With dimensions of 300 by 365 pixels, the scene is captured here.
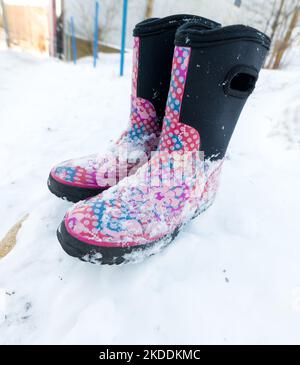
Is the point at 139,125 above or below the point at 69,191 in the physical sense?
above

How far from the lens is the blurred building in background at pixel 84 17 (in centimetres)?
546

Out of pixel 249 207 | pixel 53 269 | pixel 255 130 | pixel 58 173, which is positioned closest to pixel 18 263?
pixel 53 269

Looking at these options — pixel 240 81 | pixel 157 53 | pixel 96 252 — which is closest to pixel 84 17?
Result: pixel 157 53

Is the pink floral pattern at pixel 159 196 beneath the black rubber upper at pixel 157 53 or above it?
beneath

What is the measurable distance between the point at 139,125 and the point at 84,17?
6.82m

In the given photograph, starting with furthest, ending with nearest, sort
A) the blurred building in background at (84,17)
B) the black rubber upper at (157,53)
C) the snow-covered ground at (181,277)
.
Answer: the blurred building in background at (84,17) < the black rubber upper at (157,53) < the snow-covered ground at (181,277)

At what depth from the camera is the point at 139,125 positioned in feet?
2.24

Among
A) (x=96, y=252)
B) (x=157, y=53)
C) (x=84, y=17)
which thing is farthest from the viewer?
(x=84, y=17)

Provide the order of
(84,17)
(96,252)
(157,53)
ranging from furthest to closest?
1. (84,17)
2. (157,53)
3. (96,252)

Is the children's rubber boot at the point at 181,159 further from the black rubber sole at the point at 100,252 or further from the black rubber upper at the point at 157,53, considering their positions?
the black rubber upper at the point at 157,53

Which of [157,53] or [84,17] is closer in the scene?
[157,53]

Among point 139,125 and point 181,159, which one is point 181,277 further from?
point 139,125

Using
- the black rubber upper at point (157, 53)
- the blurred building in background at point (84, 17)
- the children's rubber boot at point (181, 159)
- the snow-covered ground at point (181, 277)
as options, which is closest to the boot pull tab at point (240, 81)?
the children's rubber boot at point (181, 159)
